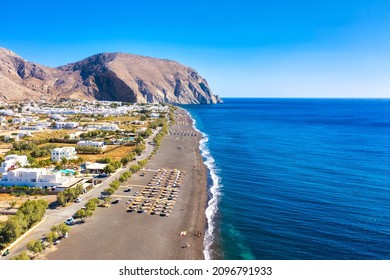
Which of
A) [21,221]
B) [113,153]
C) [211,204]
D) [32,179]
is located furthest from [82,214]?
[113,153]

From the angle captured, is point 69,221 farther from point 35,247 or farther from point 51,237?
point 35,247

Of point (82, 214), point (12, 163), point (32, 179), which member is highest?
point (12, 163)

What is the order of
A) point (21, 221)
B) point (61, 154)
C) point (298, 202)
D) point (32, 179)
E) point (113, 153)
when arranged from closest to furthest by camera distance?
point (21, 221) → point (298, 202) → point (32, 179) → point (61, 154) → point (113, 153)

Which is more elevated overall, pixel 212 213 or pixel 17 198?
pixel 17 198

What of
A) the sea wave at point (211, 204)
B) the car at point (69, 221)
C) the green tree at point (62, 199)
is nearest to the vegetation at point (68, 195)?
the green tree at point (62, 199)

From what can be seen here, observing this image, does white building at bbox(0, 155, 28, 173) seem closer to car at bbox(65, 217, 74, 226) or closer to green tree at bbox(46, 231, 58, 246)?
car at bbox(65, 217, 74, 226)

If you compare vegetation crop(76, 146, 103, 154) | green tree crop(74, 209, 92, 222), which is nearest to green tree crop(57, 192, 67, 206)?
green tree crop(74, 209, 92, 222)
